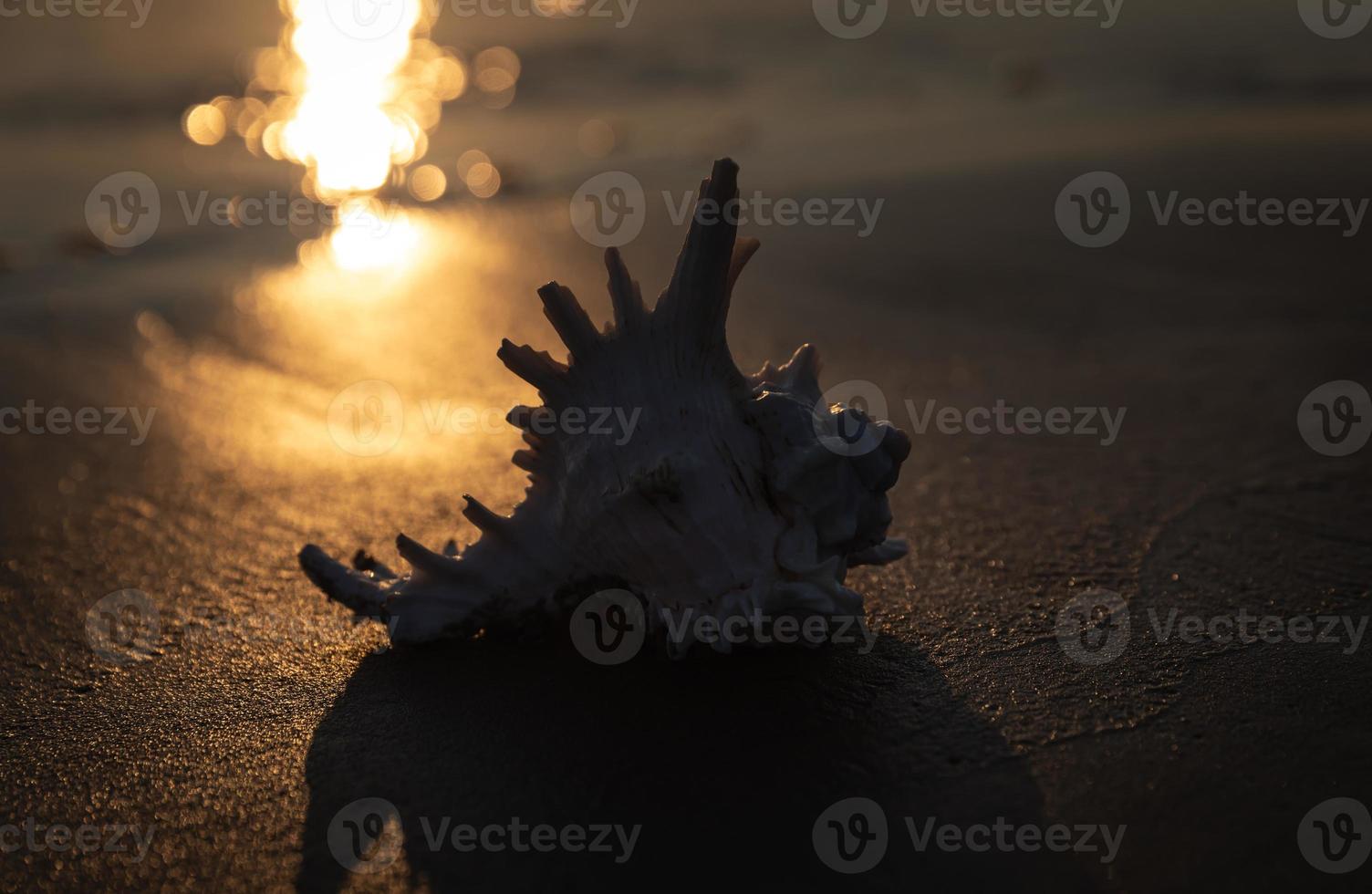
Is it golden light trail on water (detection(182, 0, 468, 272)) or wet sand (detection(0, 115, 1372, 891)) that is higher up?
golden light trail on water (detection(182, 0, 468, 272))

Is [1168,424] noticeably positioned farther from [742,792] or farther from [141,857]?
[141,857]

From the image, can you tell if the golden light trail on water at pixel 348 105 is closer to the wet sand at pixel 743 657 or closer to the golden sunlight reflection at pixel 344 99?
the golden sunlight reflection at pixel 344 99

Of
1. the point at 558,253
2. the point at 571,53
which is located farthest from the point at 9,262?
the point at 571,53

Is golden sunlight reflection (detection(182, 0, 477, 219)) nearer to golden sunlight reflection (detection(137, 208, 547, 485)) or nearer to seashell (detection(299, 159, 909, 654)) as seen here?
golden sunlight reflection (detection(137, 208, 547, 485))

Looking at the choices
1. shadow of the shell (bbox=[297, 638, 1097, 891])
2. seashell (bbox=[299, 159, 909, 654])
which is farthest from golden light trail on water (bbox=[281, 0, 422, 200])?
shadow of the shell (bbox=[297, 638, 1097, 891])

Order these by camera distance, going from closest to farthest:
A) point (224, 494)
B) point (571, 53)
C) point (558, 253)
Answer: point (224, 494) → point (558, 253) → point (571, 53)

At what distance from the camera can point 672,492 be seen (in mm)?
2260

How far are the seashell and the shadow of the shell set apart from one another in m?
0.16

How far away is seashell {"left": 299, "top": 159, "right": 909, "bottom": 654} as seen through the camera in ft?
7.50

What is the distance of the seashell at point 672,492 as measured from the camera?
2.29 metres

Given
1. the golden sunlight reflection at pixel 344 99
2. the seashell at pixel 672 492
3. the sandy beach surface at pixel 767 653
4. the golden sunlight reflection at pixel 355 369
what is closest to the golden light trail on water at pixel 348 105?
the golden sunlight reflection at pixel 344 99

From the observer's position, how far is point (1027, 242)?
696 centimetres

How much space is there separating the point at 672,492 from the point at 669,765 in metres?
0.57

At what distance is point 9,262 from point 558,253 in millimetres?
3847
